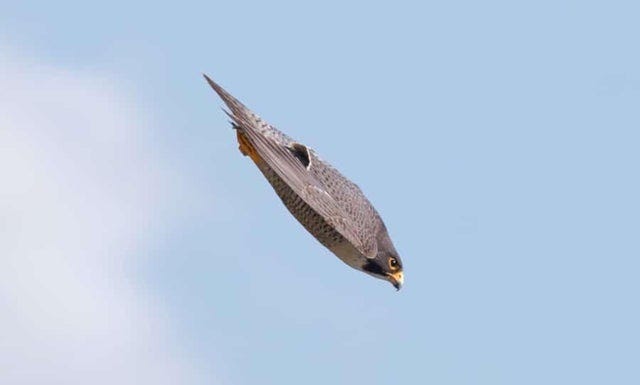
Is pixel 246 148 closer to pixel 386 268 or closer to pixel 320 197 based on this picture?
pixel 320 197

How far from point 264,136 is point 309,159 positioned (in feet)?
2.62

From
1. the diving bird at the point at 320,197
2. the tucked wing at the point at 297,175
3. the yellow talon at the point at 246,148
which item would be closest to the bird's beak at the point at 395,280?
the diving bird at the point at 320,197

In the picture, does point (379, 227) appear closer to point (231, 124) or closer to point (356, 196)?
point (356, 196)

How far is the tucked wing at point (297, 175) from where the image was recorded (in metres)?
29.8

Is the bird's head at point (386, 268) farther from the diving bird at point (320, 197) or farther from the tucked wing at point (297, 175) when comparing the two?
the tucked wing at point (297, 175)

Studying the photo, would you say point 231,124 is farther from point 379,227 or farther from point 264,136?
point 379,227

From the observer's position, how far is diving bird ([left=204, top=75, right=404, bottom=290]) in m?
29.9

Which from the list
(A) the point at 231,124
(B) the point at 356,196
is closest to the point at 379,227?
(B) the point at 356,196

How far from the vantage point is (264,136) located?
99.0 feet

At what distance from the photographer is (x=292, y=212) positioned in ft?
102

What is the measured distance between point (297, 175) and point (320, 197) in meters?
0.37

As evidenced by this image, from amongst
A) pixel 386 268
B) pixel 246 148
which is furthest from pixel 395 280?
pixel 246 148

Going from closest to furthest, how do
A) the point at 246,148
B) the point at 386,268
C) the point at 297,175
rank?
the point at 297,175, the point at 246,148, the point at 386,268

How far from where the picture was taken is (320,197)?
29953 mm
